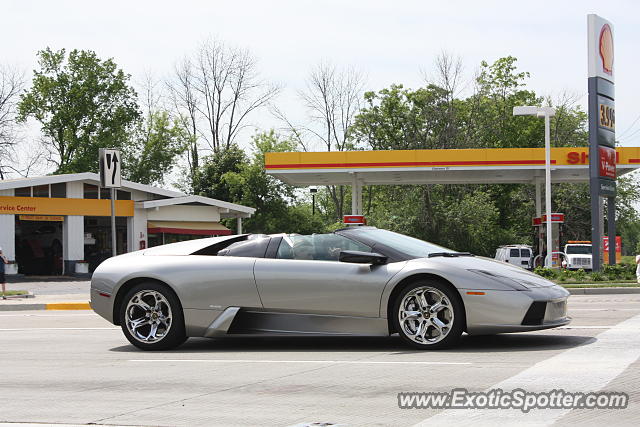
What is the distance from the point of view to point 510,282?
28.0 ft

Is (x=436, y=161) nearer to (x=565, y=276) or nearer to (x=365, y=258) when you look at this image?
(x=565, y=276)

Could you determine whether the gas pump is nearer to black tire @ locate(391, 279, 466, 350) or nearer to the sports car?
the sports car

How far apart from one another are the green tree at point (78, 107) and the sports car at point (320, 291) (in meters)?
58.2

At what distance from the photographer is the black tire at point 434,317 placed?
848cm

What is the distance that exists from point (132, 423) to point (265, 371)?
221cm

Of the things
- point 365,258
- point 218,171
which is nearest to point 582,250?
point 218,171

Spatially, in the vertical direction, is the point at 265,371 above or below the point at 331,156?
below

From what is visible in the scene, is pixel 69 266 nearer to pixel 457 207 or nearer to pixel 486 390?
pixel 457 207

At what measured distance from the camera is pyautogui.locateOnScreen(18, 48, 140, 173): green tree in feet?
216

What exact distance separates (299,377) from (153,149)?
65485 mm

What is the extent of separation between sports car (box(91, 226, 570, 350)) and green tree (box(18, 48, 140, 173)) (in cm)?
5822

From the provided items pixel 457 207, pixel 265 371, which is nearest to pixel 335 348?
pixel 265 371

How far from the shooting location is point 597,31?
96.2 ft

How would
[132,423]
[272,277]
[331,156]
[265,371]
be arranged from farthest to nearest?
[331,156] < [272,277] < [265,371] < [132,423]
